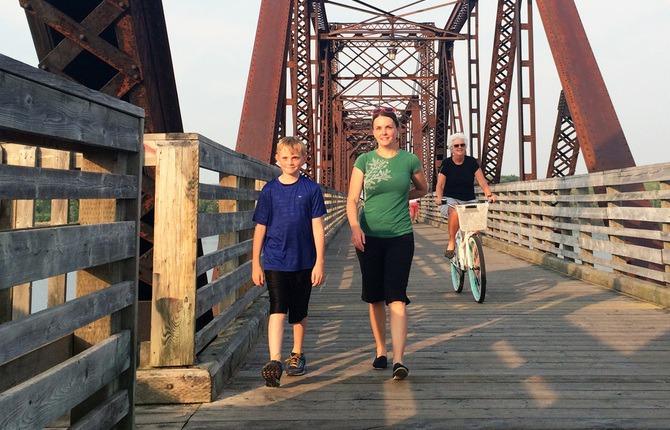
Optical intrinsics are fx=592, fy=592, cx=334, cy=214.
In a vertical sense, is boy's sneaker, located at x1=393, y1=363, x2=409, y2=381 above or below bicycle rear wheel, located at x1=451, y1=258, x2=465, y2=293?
below

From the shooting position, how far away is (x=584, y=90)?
773 centimetres

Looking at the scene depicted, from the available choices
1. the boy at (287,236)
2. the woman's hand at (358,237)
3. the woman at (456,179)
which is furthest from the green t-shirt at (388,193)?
the woman at (456,179)

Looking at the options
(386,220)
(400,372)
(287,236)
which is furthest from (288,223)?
(400,372)

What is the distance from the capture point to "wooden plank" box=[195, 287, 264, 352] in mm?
3109

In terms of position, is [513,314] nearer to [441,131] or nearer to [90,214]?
[90,214]

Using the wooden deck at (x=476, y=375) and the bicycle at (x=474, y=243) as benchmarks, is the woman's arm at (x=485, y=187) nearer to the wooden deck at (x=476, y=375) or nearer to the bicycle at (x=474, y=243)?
the bicycle at (x=474, y=243)

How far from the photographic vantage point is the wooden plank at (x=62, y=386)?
145 centimetres

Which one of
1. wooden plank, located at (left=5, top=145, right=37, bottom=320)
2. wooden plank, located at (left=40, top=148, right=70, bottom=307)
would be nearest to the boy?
wooden plank, located at (left=40, top=148, right=70, bottom=307)

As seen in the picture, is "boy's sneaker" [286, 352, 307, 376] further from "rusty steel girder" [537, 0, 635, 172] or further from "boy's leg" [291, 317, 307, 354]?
"rusty steel girder" [537, 0, 635, 172]

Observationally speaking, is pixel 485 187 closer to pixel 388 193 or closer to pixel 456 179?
pixel 456 179

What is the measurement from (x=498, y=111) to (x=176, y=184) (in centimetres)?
1182

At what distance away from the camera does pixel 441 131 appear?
961 inches

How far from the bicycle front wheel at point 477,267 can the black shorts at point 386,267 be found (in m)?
2.48

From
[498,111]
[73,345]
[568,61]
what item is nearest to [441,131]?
[498,111]
